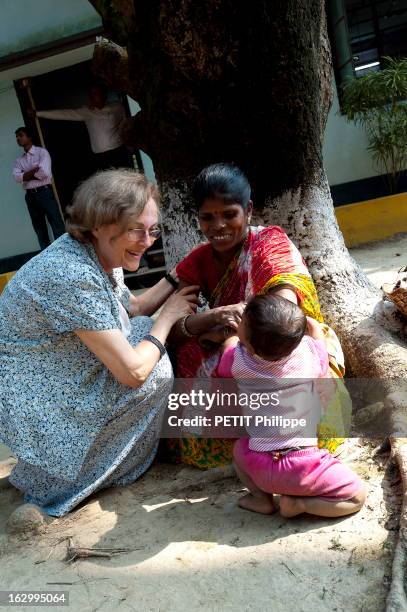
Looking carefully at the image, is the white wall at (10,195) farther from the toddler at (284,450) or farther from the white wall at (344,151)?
the toddler at (284,450)

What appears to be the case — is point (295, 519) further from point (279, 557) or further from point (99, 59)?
point (99, 59)

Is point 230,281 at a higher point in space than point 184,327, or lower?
higher

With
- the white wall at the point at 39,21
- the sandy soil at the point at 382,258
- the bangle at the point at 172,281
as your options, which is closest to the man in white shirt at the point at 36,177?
the white wall at the point at 39,21

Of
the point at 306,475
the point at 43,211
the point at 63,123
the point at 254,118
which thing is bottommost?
the point at 306,475

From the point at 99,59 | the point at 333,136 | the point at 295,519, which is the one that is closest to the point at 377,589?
the point at 295,519

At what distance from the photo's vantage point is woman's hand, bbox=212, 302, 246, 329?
2.46 metres

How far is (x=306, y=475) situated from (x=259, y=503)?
270mm

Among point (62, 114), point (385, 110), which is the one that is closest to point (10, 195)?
point (62, 114)

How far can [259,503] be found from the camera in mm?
2242

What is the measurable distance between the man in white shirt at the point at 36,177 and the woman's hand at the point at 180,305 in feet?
20.0

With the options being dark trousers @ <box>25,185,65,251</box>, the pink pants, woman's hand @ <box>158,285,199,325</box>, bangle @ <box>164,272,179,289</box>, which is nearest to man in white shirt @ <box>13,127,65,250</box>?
dark trousers @ <box>25,185,65,251</box>

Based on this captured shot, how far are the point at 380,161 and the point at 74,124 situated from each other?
4752 mm

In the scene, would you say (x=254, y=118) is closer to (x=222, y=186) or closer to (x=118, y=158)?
(x=222, y=186)

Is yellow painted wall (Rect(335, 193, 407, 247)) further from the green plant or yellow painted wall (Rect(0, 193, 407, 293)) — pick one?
the green plant
